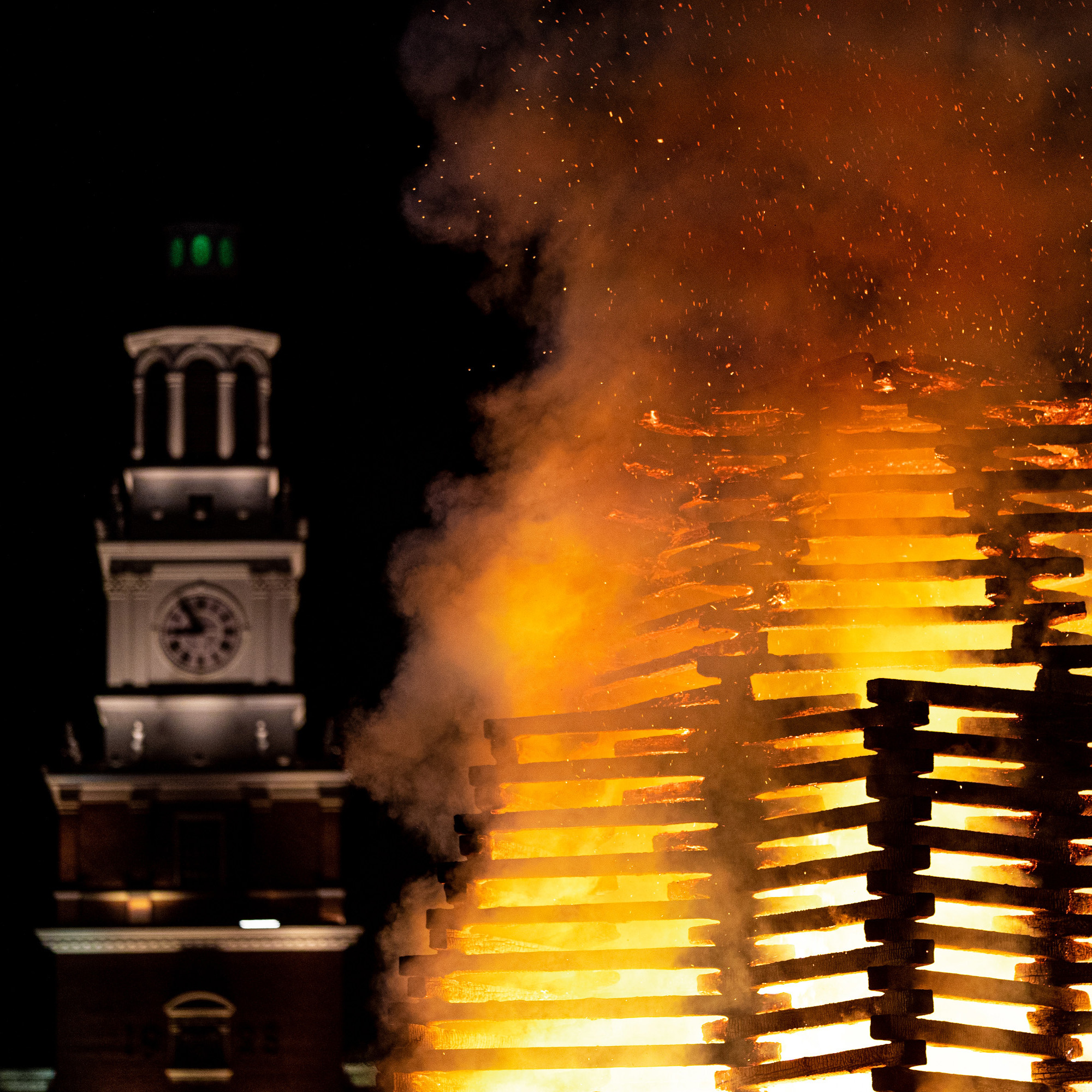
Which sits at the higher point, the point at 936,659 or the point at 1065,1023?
the point at 936,659

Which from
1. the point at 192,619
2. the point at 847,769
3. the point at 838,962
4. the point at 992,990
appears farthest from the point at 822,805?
the point at 192,619

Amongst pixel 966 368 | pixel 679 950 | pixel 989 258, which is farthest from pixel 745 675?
pixel 989 258

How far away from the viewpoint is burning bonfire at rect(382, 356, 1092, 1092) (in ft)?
27.7

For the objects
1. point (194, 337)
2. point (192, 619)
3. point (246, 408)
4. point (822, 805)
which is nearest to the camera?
point (822, 805)

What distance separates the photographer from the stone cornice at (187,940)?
136 feet

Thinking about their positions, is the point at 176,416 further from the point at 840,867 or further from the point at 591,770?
the point at 840,867

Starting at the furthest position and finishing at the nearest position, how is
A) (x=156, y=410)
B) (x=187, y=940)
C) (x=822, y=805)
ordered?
(x=156, y=410) → (x=187, y=940) → (x=822, y=805)

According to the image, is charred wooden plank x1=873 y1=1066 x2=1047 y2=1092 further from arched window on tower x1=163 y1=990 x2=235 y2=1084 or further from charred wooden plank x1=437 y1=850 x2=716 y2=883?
arched window on tower x1=163 y1=990 x2=235 y2=1084

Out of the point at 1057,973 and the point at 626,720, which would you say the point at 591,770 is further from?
the point at 1057,973

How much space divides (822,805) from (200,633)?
3432 centimetres

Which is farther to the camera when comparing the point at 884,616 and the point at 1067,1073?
the point at 884,616

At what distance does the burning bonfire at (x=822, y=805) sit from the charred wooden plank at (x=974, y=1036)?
0.01 m

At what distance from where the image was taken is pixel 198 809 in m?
42.4

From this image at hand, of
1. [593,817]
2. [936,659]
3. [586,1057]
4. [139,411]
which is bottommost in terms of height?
[586,1057]
